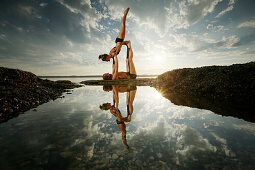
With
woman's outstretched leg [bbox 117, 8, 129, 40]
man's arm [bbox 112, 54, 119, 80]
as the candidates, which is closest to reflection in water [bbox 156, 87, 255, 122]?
man's arm [bbox 112, 54, 119, 80]

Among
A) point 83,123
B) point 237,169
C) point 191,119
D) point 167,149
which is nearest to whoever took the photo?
point 237,169

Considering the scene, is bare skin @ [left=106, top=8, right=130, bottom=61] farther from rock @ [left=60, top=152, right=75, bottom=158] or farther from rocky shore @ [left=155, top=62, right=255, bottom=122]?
rock @ [left=60, top=152, right=75, bottom=158]

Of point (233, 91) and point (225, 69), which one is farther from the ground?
point (225, 69)

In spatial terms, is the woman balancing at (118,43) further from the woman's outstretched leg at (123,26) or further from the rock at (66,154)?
the rock at (66,154)

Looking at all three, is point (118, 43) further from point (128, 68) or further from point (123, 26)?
point (128, 68)

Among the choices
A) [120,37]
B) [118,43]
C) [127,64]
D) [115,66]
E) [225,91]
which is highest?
[120,37]

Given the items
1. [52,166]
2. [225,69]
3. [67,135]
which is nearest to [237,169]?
[52,166]

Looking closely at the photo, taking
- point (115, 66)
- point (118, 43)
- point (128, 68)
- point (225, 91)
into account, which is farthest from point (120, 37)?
point (225, 91)

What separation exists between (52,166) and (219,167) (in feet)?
9.38

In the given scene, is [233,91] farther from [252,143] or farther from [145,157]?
[145,157]

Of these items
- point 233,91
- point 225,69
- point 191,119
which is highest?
point 225,69

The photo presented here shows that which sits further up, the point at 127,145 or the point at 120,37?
the point at 120,37

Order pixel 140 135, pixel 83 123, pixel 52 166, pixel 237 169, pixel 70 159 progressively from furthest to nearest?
pixel 83 123 → pixel 140 135 → pixel 70 159 → pixel 52 166 → pixel 237 169

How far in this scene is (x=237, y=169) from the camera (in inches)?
74.8
